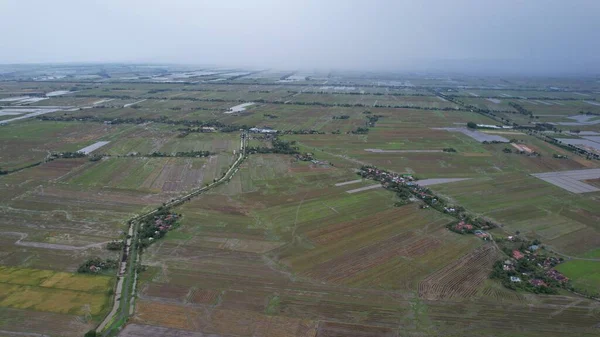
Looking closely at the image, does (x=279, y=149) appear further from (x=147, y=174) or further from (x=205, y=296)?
(x=205, y=296)

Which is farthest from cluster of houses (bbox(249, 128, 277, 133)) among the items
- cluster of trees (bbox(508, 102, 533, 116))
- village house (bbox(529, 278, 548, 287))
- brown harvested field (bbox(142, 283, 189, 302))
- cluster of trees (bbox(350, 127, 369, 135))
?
cluster of trees (bbox(508, 102, 533, 116))

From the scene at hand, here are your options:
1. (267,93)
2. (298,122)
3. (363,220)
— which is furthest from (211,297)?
(267,93)

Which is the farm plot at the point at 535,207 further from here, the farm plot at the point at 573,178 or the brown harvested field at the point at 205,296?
the brown harvested field at the point at 205,296

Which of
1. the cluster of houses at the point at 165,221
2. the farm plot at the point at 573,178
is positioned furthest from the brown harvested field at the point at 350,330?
the farm plot at the point at 573,178

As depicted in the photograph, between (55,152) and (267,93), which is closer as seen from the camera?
(55,152)

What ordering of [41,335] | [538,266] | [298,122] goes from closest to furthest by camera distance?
[41,335]
[538,266]
[298,122]

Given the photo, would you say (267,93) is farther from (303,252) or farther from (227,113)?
(303,252)
